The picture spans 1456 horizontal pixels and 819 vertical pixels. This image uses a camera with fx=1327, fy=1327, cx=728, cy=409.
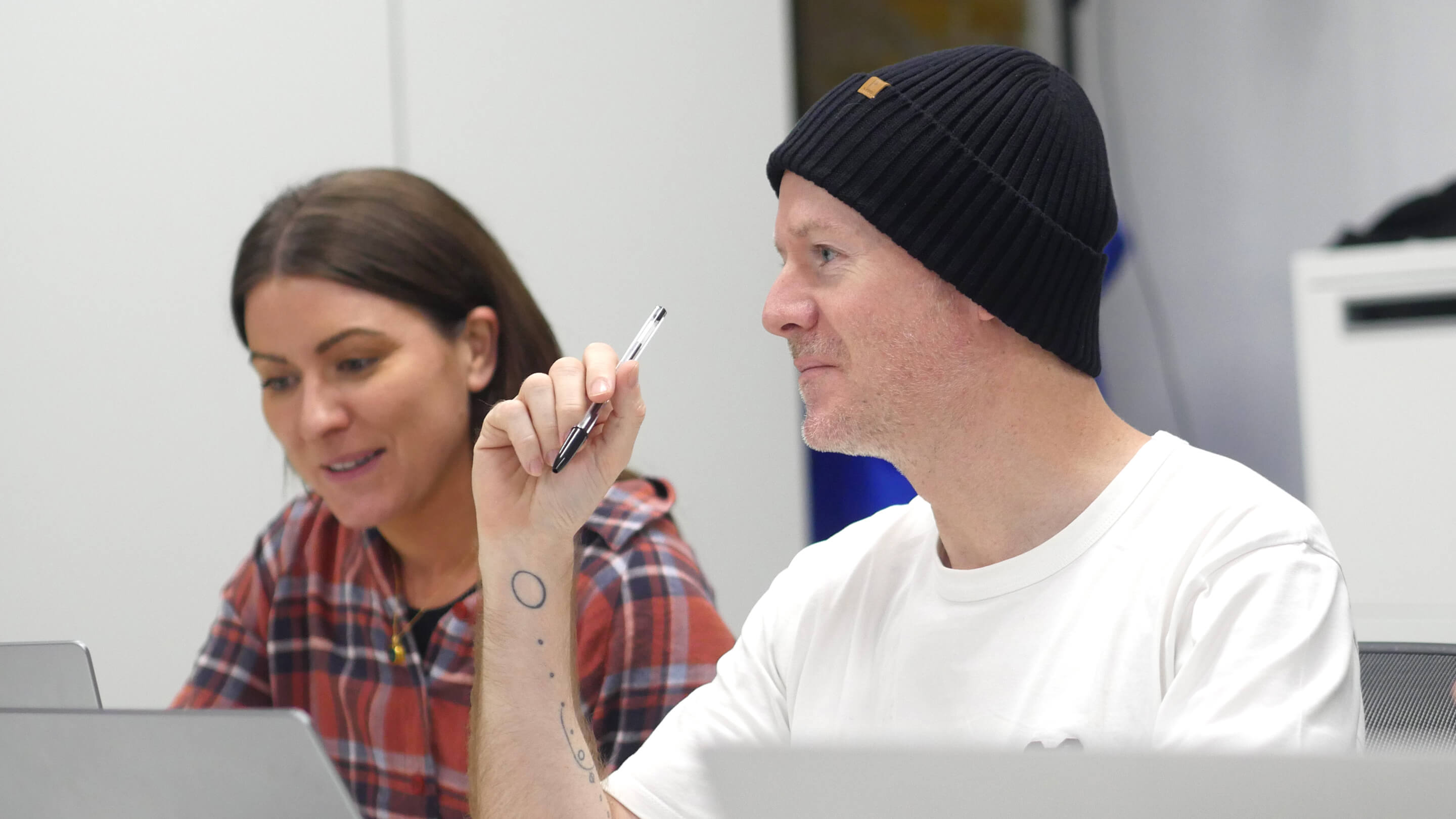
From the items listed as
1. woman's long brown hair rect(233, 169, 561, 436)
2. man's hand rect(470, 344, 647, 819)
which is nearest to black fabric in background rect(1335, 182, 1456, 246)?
woman's long brown hair rect(233, 169, 561, 436)

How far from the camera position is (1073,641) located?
894 millimetres

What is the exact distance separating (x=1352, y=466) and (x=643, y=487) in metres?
1.20

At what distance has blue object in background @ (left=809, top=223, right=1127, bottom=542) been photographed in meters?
2.69

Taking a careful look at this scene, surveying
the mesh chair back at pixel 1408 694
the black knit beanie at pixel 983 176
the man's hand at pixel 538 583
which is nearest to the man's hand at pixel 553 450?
the man's hand at pixel 538 583

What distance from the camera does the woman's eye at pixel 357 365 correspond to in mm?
1404

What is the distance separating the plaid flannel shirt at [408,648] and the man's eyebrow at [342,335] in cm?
25

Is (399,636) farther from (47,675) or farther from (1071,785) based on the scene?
(1071,785)

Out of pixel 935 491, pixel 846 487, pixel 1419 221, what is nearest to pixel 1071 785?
pixel 935 491

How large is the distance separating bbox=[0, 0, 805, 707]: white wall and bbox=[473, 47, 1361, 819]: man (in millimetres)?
942

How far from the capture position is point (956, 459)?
38.9 inches

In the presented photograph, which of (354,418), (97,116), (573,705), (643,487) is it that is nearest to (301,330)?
(354,418)

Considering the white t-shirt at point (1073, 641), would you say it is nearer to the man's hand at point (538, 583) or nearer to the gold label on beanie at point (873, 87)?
the man's hand at point (538, 583)

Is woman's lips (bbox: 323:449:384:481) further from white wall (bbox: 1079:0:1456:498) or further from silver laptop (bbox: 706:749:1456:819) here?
white wall (bbox: 1079:0:1456:498)

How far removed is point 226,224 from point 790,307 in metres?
1.20
